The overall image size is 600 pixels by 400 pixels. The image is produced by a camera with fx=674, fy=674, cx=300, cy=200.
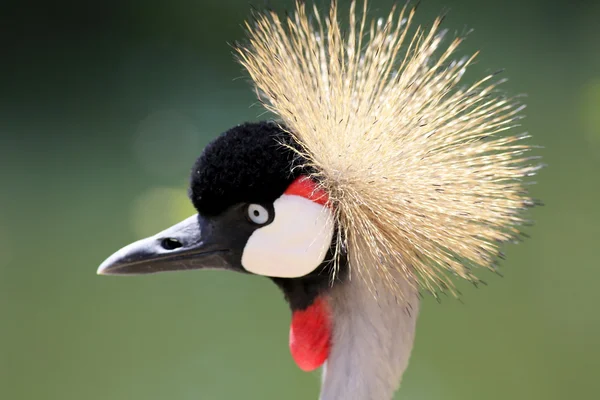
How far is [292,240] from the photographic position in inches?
40.4

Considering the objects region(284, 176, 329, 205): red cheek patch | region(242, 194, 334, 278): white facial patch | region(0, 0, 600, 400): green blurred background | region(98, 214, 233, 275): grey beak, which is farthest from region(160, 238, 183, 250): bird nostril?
region(0, 0, 600, 400): green blurred background

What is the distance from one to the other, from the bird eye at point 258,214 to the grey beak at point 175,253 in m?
0.07

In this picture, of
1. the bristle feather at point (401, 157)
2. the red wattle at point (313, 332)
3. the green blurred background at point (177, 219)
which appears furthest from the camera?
the green blurred background at point (177, 219)

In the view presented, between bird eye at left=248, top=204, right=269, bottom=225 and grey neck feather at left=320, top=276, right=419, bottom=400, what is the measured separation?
17 cm

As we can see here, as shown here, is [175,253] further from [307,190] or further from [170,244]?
[307,190]

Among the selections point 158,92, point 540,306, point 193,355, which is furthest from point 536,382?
point 158,92

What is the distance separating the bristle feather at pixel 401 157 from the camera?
99 cm

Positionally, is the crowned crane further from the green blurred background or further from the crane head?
the green blurred background

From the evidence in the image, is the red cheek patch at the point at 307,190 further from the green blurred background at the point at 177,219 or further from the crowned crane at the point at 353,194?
the green blurred background at the point at 177,219

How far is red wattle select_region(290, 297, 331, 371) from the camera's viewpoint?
110 cm

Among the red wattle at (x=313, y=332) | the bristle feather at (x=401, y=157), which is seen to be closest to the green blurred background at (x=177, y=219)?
the bristle feather at (x=401, y=157)

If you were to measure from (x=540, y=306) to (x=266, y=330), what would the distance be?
1.09m

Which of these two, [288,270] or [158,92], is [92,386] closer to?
[288,270]

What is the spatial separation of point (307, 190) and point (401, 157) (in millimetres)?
147
